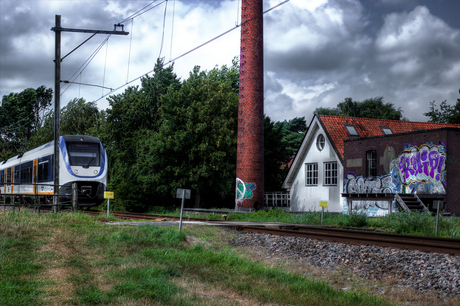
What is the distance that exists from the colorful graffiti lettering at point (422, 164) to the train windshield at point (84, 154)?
53.2ft

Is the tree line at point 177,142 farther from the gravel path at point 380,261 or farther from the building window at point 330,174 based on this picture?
the gravel path at point 380,261

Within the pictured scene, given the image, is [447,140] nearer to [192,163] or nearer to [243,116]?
[243,116]

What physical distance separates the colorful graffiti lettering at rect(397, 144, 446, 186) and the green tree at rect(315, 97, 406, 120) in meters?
37.8

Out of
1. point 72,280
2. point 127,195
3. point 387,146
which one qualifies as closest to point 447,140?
point 387,146

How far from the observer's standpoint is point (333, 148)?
30.5 m

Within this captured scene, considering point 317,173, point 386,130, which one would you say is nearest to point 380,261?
point 317,173

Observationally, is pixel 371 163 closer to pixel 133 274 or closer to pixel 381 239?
pixel 381 239

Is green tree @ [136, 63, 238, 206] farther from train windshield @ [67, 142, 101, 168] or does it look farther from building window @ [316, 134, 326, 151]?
train windshield @ [67, 142, 101, 168]

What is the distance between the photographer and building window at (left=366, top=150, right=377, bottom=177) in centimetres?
2680

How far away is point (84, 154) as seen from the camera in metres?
23.1

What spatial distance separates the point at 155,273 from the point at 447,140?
18631 millimetres

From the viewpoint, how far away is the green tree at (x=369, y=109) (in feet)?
200

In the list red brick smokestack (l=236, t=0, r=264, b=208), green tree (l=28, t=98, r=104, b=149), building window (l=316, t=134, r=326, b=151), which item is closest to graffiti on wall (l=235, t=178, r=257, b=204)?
red brick smokestack (l=236, t=0, r=264, b=208)

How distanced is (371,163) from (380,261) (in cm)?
1821
